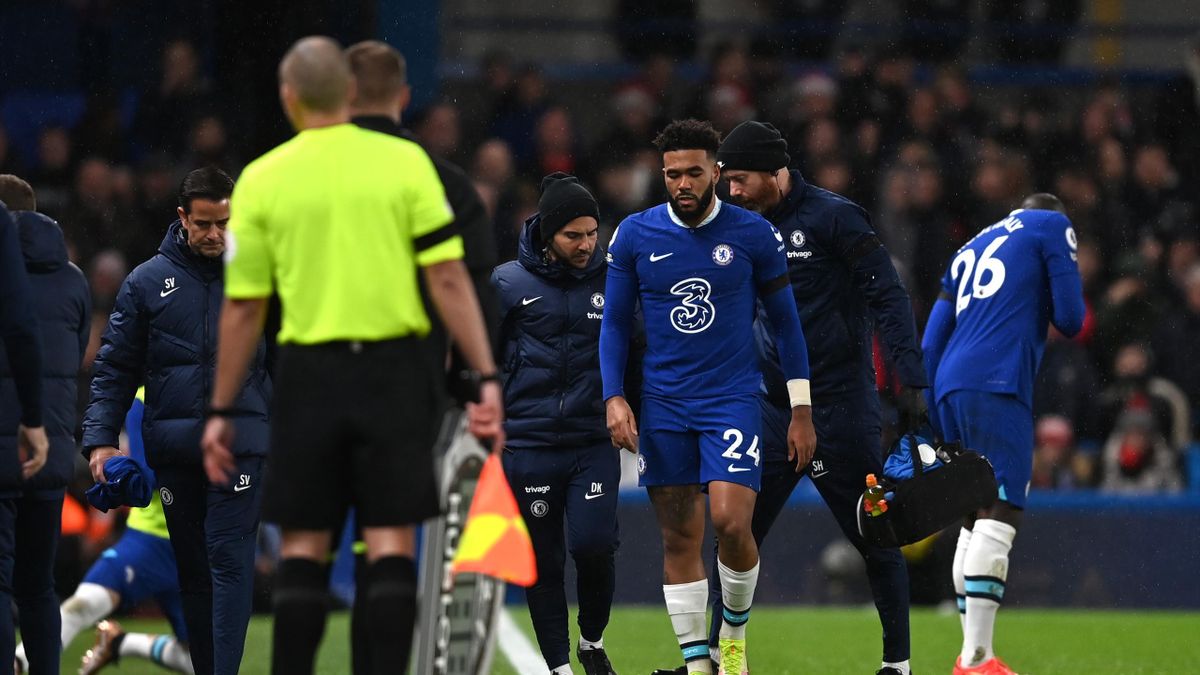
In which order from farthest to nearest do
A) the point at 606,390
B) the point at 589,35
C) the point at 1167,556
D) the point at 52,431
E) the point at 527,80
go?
1. the point at 589,35
2. the point at 527,80
3. the point at 1167,556
4. the point at 606,390
5. the point at 52,431

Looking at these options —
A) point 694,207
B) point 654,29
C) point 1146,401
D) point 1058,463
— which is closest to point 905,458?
point 694,207

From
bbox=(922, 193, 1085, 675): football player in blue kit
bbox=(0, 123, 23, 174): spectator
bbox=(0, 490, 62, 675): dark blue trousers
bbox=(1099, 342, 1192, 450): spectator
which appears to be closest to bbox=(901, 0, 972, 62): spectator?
bbox=(1099, 342, 1192, 450): spectator

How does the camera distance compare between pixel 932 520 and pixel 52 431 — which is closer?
pixel 52 431

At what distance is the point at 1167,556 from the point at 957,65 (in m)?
6.41

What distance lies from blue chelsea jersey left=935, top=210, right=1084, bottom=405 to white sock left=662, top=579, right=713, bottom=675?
70.7 inches

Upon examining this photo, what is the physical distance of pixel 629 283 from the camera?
8.22 m

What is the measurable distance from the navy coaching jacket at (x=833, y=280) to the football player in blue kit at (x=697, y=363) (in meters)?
0.60

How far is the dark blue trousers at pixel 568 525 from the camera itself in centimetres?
854

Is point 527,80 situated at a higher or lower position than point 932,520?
higher

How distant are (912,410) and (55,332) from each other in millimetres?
3887

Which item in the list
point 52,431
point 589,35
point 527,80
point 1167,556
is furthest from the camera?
point 589,35

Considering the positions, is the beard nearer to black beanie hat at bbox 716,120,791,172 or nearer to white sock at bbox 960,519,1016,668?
black beanie hat at bbox 716,120,791,172

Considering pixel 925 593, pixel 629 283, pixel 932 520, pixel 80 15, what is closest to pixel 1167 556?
pixel 925 593

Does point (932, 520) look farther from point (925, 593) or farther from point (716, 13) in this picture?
point (716, 13)
